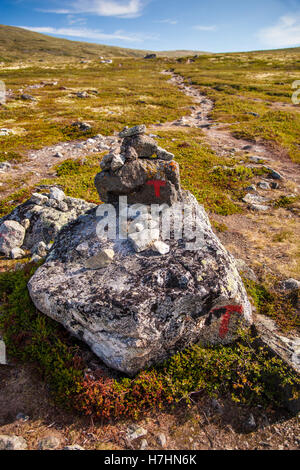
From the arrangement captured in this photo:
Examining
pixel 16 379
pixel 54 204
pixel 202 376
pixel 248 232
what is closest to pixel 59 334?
pixel 16 379

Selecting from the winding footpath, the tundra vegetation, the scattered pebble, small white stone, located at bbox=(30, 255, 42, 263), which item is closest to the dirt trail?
the winding footpath

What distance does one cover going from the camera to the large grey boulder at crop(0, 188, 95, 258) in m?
10.7

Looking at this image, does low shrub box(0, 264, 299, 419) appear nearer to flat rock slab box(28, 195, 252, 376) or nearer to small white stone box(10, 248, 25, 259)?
flat rock slab box(28, 195, 252, 376)

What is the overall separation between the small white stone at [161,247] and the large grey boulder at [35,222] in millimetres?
5663

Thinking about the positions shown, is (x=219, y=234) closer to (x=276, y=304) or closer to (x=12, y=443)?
(x=276, y=304)

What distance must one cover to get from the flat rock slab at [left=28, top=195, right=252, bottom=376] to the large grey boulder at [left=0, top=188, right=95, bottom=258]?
411 centimetres

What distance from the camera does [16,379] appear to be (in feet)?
20.5

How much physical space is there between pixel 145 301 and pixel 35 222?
771cm

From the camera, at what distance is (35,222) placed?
11.5 meters

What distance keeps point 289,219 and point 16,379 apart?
1422 centimetres

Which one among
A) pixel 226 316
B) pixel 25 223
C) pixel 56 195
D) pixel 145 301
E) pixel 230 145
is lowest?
pixel 226 316

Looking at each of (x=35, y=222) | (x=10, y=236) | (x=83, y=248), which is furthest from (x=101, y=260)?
(x=35, y=222)

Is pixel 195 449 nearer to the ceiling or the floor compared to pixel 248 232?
nearer to the floor
